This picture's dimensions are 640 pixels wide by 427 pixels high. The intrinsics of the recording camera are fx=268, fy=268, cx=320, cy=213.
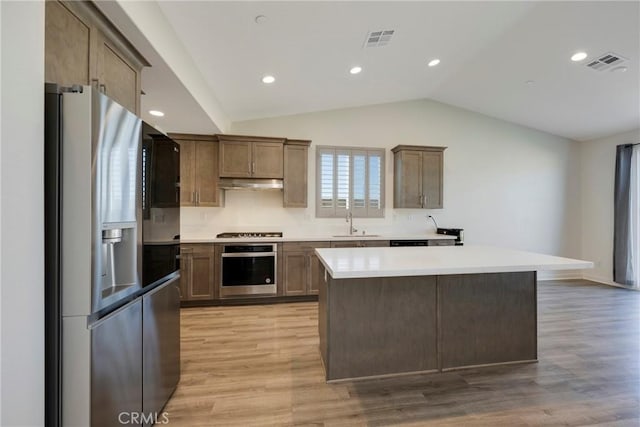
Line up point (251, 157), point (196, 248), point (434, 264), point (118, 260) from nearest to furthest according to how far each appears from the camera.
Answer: point (118, 260) < point (434, 264) < point (196, 248) < point (251, 157)

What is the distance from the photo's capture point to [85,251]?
1.05 metres

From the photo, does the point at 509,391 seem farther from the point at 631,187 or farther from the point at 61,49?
the point at 631,187

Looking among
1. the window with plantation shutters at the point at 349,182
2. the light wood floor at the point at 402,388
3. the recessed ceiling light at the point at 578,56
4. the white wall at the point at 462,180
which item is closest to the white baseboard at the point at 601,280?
the white wall at the point at 462,180

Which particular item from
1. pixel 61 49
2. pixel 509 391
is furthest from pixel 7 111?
pixel 509 391

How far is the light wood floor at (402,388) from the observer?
169 centimetres

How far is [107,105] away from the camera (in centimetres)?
113

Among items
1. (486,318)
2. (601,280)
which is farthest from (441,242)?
(601,280)

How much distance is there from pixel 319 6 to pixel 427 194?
3.25 metres

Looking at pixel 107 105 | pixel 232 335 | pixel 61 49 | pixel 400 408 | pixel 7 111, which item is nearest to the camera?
pixel 7 111

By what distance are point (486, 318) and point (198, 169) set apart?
3895 mm

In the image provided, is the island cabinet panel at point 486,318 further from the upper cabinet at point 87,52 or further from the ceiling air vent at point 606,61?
the ceiling air vent at point 606,61

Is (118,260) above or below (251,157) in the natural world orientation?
below

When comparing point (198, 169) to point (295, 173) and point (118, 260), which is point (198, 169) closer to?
point (295, 173)

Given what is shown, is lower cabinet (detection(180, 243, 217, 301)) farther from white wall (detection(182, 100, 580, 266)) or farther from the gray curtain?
the gray curtain
